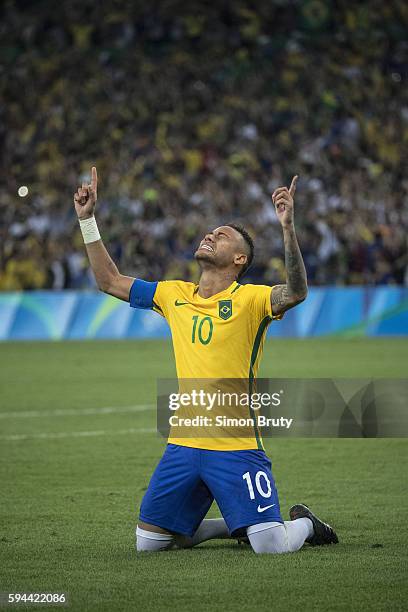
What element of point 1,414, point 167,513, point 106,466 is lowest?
point 1,414

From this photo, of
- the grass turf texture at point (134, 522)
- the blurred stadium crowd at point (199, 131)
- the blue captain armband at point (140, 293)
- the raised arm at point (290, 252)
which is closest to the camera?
the grass turf texture at point (134, 522)

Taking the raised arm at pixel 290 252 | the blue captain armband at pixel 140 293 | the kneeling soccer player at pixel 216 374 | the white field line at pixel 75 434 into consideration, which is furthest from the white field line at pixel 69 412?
the raised arm at pixel 290 252

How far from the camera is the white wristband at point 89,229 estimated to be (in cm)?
698

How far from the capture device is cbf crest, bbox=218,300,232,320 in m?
6.88

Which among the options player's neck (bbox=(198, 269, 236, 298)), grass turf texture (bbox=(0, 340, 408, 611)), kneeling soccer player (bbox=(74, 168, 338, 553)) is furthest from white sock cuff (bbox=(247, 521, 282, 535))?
player's neck (bbox=(198, 269, 236, 298))

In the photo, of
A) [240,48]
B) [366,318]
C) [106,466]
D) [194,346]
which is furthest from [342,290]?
[194,346]

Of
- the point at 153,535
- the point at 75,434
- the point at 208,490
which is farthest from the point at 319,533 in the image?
the point at 75,434

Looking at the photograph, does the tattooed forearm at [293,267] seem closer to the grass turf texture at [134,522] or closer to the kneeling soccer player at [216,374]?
the kneeling soccer player at [216,374]

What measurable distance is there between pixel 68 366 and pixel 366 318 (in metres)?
7.67

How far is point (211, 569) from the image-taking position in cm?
632

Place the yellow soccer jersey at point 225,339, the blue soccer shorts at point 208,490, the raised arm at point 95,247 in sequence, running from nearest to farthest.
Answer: the blue soccer shorts at point 208,490
the yellow soccer jersey at point 225,339
the raised arm at point 95,247

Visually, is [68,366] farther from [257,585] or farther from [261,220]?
Result: [257,585]

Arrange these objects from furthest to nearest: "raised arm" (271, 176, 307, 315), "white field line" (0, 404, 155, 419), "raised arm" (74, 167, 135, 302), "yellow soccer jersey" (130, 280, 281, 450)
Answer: "white field line" (0, 404, 155, 419), "raised arm" (74, 167, 135, 302), "yellow soccer jersey" (130, 280, 281, 450), "raised arm" (271, 176, 307, 315)

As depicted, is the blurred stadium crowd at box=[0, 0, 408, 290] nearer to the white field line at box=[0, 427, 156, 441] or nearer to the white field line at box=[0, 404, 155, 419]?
the white field line at box=[0, 404, 155, 419]
